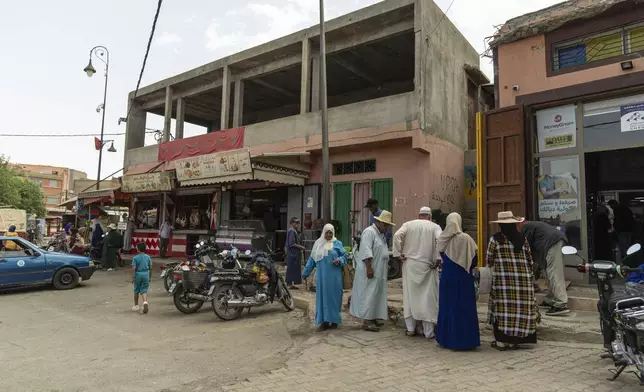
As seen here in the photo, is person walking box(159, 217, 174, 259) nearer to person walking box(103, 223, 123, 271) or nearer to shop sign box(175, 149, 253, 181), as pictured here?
person walking box(103, 223, 123, 271)

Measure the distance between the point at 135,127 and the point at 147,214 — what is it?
14.4 feet

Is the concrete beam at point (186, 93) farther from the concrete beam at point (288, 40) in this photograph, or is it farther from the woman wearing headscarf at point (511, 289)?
the woman wearing headscarf at point (511, 289)

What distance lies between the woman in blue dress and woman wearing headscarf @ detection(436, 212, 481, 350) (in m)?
1.65

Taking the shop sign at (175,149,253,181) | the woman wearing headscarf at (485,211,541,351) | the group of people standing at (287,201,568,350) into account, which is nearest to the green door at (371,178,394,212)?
the shop sign at (175,149,253,181)

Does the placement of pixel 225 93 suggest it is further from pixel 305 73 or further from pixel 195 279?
pixel 195 279

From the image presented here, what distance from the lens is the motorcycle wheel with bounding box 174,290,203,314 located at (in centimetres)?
759

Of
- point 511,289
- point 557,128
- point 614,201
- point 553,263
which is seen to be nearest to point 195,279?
point 511,289

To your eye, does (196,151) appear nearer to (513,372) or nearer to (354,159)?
(354,159)

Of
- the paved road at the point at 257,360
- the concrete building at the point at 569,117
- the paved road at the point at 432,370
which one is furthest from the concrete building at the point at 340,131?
the paved road at the point at 432,370

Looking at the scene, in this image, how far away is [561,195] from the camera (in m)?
7.91

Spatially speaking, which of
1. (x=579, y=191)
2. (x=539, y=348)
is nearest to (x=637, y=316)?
(x=539, y=348)

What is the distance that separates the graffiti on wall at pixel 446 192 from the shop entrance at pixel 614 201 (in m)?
3.48

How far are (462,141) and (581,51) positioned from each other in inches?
205

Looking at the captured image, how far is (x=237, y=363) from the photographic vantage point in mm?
4805
